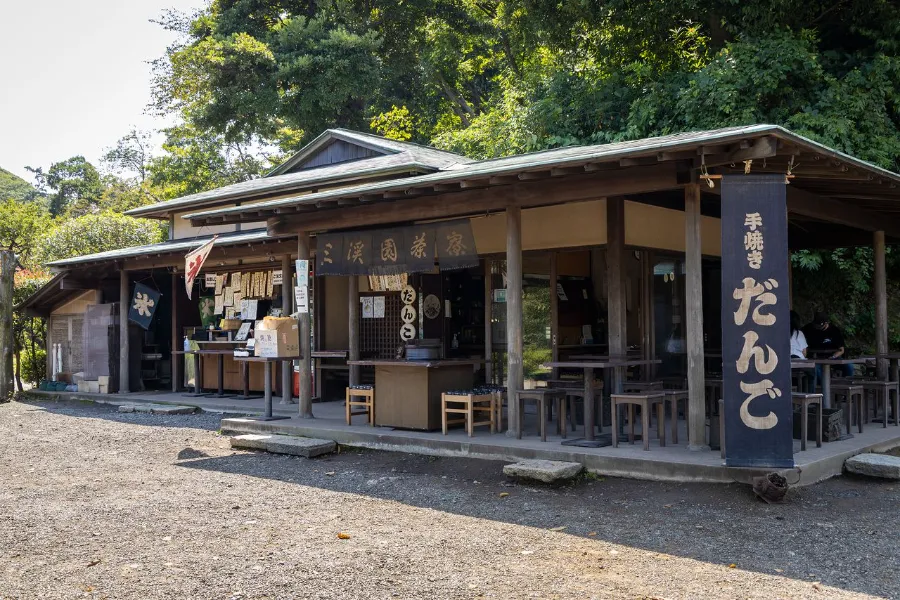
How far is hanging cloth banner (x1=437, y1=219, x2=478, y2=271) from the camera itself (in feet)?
29.5

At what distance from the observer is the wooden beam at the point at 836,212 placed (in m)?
8.42

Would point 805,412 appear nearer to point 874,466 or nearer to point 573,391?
point 874,466

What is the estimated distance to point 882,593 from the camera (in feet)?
14.4

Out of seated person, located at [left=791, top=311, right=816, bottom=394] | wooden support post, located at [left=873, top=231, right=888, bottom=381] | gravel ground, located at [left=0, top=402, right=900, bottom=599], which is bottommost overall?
gravel ground, located at [left=0, top=402, right=900, bottom=599]

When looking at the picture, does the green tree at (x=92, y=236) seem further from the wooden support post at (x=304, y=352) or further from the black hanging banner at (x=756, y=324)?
the black hanging banner at (x=756, y=324)

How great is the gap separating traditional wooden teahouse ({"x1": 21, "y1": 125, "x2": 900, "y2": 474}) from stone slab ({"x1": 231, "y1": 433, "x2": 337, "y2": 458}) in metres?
0.86

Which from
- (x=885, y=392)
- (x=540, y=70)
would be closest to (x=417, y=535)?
(x=885, y=392)

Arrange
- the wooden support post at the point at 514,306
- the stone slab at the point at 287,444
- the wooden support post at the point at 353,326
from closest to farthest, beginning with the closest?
the wooden support post at the point at 514,306 → the stone slab at the point at 287,444 → the wooden support post at the point at 353,326

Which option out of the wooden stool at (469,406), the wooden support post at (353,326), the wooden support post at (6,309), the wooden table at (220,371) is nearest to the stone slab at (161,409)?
the wooden table at (220,371)

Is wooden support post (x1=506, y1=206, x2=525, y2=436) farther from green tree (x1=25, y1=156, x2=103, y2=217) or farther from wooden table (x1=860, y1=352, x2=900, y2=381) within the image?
green tree (x1=25, y1=156, x2=103, y2=217)

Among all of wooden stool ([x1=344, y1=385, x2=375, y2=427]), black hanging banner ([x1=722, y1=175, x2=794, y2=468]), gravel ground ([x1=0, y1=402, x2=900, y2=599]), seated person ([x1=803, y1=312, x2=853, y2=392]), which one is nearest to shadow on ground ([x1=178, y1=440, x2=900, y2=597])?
gravel ground ([x1=0, y1=402, x2=900, y2=599])

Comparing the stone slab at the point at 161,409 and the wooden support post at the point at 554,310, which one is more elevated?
the wooden support post at the point at 554,310

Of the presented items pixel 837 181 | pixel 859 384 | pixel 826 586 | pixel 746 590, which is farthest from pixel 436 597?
pixel 859 384

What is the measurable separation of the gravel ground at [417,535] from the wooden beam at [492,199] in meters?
2.77
